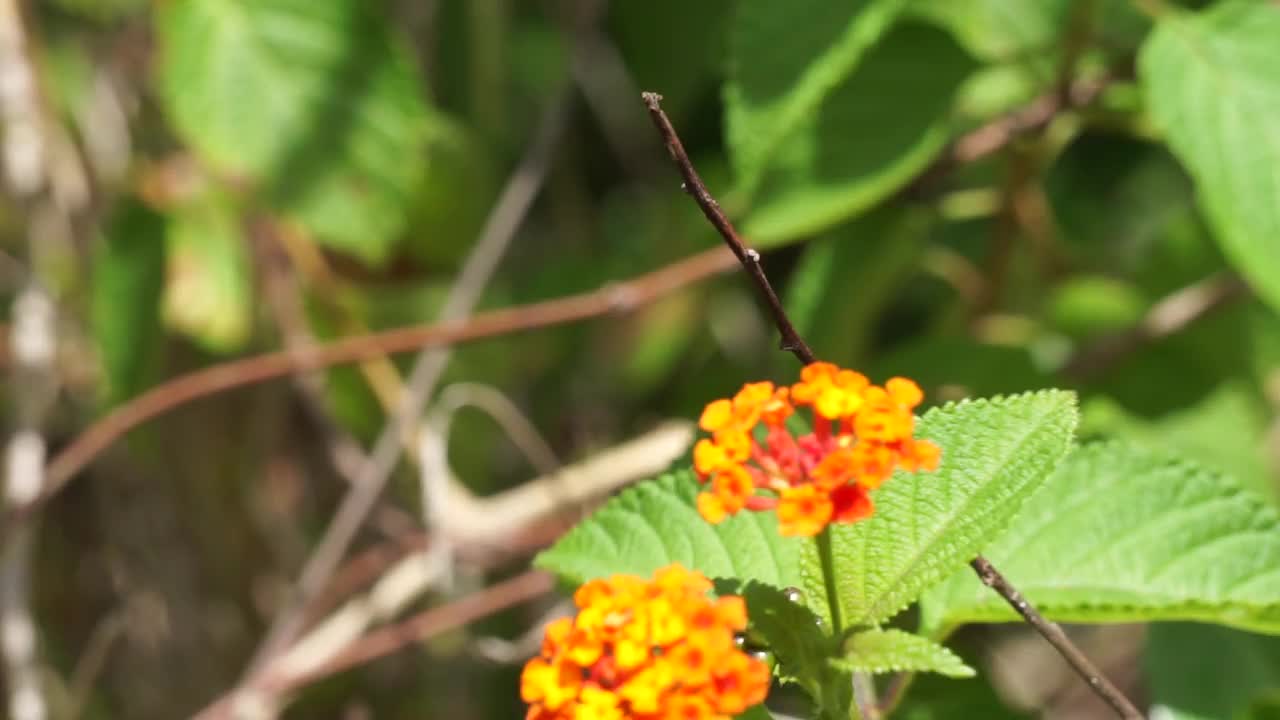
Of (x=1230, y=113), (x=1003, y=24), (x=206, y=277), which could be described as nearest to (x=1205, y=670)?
(x=1230, y=113)

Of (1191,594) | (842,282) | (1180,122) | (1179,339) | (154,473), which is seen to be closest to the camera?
(1191,594)

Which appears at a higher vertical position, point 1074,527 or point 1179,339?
point 1179,339

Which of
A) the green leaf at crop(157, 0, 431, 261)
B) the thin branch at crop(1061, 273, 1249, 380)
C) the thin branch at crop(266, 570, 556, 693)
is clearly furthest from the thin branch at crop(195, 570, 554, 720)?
the thin branch at crop(1061, 273, 1249, 380)

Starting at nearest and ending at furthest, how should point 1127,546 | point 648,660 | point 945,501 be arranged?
point 648,660 < point 945,501 < point 1127,546

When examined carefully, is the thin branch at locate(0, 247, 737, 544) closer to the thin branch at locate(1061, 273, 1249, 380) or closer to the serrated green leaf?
the serrated green leaf

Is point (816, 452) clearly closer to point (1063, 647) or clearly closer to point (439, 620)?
point (1063, 647)

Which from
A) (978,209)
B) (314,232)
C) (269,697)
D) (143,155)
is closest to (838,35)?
(978,209)

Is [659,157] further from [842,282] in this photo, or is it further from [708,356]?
[842,282]
